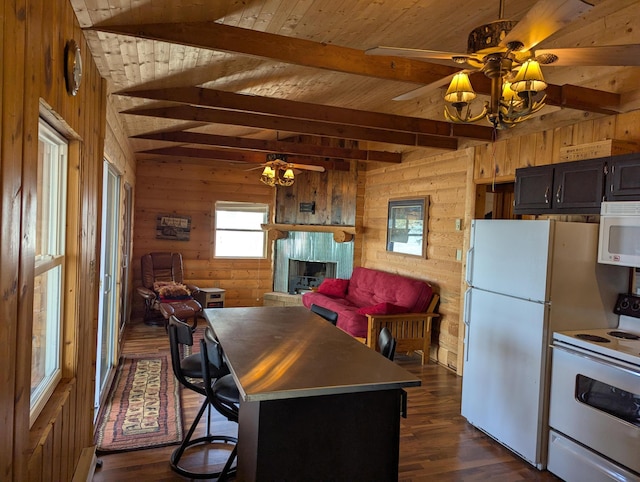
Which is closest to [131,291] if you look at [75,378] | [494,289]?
[75,378]

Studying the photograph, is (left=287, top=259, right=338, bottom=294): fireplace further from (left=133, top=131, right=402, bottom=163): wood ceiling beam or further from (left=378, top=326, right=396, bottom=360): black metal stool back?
(left=378, top=326, right=396, bottom=360): black metal stool back

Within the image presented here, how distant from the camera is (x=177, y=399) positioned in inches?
145

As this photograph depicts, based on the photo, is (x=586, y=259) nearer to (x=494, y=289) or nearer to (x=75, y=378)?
(x=494, y=289)

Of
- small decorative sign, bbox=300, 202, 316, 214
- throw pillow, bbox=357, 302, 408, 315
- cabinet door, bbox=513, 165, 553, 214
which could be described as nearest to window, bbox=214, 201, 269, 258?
small decorative sign, bbox=300, 202, 316, 214

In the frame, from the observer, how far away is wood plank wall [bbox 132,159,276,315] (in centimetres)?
703

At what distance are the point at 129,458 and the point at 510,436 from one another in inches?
100

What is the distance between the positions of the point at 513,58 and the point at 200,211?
6099mm

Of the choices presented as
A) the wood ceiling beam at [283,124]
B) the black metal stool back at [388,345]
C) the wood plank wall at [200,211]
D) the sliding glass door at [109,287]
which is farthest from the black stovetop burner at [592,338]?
the wood plank wall at [200,211]

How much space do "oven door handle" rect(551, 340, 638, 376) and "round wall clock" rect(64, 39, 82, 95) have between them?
2993 millimetres

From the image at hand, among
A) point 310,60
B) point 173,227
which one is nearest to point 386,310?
point 310,60

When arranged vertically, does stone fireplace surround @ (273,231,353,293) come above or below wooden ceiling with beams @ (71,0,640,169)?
below

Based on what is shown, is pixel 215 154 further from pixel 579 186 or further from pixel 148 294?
pixel 579 186

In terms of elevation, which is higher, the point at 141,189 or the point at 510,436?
the point at 141,189

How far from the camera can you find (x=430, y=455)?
9.84 feet
